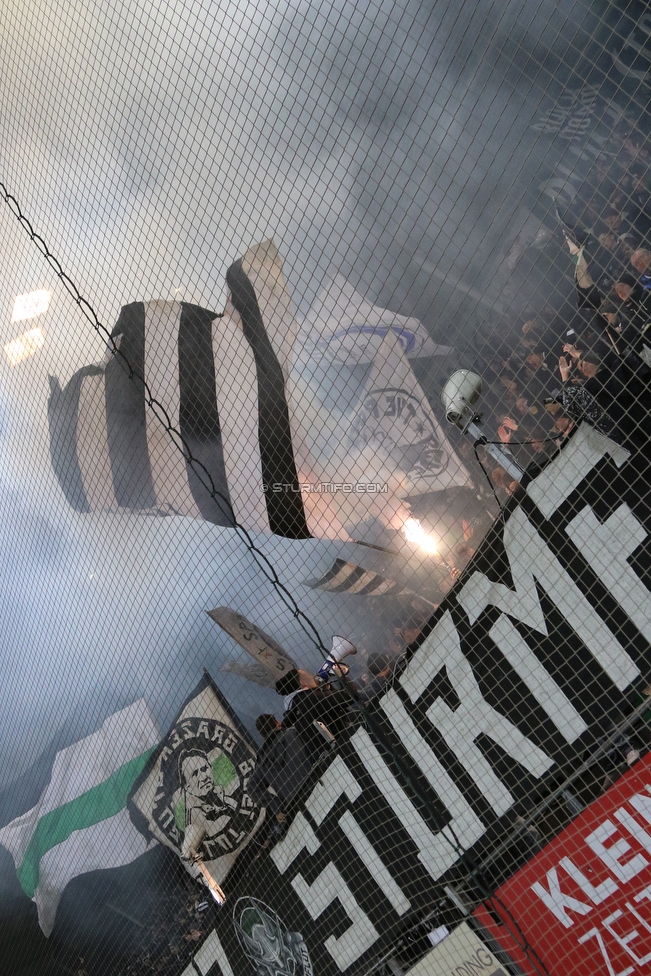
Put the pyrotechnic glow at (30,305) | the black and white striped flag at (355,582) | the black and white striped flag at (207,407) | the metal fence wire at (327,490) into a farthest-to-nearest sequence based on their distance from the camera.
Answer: the pyrotechnic glow at (30,305), the black and white striped flag at (207,407), the black and white striped flag at (355,582), the metal fence wire at (327,490)

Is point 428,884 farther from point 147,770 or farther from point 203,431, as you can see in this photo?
point 203,431

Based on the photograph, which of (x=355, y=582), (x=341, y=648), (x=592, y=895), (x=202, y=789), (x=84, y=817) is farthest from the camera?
(x=84, y=817)

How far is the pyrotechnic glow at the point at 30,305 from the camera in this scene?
3.64 m

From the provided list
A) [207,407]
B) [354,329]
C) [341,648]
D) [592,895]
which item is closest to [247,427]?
[207,407]

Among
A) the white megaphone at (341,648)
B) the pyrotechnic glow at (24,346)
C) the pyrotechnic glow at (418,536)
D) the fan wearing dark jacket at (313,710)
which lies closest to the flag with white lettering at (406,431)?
the pyrotechnic glow at (418,536)

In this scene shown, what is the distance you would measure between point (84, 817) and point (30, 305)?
2398mm

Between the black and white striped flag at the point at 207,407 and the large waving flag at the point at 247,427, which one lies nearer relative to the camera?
the large waving flag at the point at 247,427

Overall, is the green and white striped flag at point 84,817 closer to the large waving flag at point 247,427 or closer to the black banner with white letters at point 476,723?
the black banner with white letters at point 476,723

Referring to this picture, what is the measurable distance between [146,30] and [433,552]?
2.39 metres

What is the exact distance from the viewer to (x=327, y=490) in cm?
299

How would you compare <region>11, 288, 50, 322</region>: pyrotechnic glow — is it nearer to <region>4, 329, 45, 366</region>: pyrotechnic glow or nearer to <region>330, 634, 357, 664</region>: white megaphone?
<region>4, 329, 45, 366</region>: pyrotechnic glow

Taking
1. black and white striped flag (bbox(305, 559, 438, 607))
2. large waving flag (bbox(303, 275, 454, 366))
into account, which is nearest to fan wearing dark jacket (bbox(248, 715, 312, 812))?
black and white striped flag (bbox(305, 559, 438, 607))

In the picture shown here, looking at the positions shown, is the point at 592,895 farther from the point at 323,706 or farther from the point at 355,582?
the point at 355,582

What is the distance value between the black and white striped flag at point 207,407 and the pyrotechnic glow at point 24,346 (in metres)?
0.31
